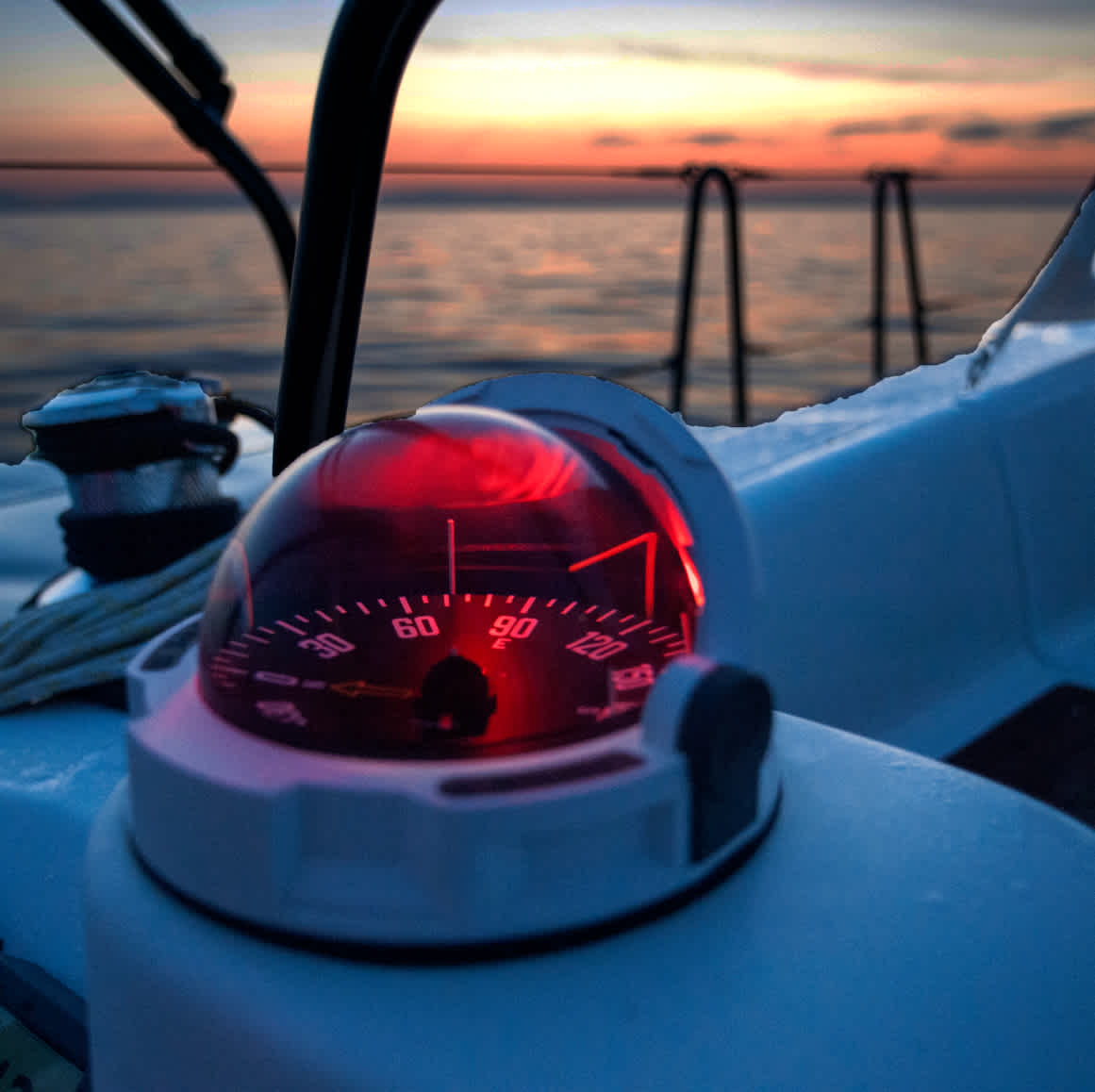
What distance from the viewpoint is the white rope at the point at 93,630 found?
106cm

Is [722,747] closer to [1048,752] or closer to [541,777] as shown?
[541,777]

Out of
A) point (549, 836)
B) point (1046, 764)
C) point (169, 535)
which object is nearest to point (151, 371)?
point (169, 535)

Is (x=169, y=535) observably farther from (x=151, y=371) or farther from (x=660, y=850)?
(x=660, y=850)

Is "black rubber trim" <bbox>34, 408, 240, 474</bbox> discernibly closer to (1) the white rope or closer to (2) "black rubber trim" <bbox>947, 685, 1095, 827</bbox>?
(1) the white rope

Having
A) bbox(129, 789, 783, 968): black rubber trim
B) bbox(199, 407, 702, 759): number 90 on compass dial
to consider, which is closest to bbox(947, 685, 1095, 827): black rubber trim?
bbox(199, 407, 702, 759): number 90 on compass dial

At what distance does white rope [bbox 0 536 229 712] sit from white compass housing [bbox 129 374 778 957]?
0.44 meters

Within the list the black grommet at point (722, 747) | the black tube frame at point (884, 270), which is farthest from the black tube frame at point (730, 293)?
the black grommet at point (722, 747)

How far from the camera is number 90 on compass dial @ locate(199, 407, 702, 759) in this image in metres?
0.57

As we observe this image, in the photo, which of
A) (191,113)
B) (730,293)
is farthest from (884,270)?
(191,113)

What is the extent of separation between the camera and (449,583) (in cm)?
67

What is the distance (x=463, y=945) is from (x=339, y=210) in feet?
1.69

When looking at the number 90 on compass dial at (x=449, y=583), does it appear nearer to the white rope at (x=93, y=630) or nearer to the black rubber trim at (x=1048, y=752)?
the white rope at (x=93, y=630)

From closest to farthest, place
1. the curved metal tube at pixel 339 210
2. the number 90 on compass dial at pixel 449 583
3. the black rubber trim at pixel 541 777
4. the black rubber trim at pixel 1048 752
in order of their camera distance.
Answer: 1. the black rubber trim at pixel 541 777
2. the number 90 on compass dial at pixel 449 583
3. the curved metal tube at pixel 339 210
4. the black rubber trim at pixel 1048 752

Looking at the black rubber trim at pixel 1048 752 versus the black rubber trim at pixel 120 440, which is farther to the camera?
the black rubber trim at pixel 1048 752
